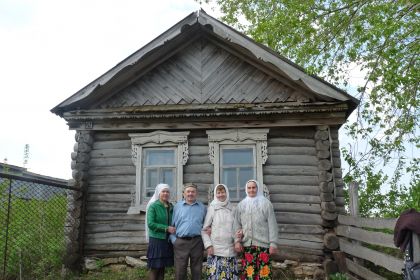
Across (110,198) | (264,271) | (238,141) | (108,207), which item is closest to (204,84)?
(238,141)

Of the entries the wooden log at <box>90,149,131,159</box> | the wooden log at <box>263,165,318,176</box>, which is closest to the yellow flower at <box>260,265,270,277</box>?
the wooden log at <box>263,165,318,176</box>

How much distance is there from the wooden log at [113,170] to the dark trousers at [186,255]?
333cm

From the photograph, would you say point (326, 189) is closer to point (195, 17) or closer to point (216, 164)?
point (216, 164)

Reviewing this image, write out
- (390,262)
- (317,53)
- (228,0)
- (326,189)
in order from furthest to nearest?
(228,0) < (317,53) < (326,189) < (390,262)

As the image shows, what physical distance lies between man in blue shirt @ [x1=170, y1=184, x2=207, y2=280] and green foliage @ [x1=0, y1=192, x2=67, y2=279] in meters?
3.19

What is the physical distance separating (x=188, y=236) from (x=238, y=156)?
3.14 m

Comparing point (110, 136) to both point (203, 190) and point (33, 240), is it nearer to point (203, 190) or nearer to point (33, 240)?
point (203, 190)

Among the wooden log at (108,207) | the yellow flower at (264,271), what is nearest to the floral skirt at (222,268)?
the yellow flower at (264,271)

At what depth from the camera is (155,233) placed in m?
5.35

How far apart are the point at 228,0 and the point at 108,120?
33.1 feet

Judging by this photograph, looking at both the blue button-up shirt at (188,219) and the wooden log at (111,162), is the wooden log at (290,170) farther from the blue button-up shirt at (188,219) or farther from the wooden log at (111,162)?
the wooden log at (111,162)

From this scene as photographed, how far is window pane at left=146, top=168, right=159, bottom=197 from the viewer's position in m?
Answer: 8.16

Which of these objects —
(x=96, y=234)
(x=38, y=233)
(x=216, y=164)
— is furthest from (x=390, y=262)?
(x=38, y=233)

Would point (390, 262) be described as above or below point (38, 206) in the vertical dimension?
below
